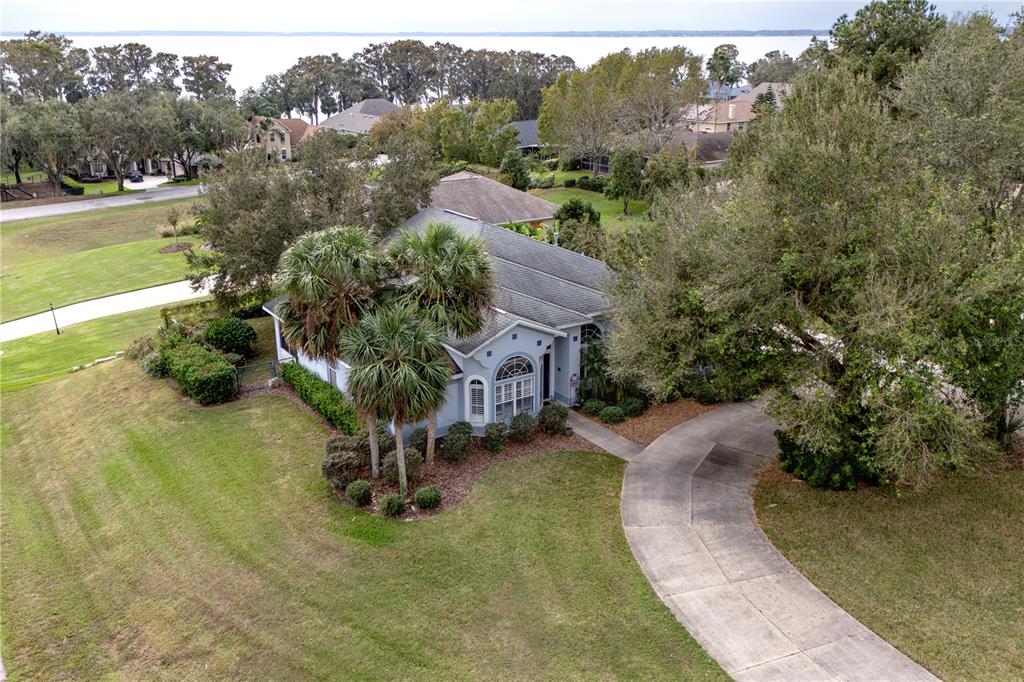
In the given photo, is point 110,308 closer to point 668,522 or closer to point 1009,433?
point 668,522

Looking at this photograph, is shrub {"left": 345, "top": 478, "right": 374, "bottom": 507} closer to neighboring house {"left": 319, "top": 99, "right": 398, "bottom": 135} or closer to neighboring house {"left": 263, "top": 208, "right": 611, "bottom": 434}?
neighboring house {"left": 263, "top": 208, "right": 611, "bottom": 434}

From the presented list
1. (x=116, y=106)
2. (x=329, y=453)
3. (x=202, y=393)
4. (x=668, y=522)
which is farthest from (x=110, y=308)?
(x=116, y=106)

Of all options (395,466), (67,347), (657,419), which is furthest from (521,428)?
(67,347)

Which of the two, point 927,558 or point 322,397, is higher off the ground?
point 322,397

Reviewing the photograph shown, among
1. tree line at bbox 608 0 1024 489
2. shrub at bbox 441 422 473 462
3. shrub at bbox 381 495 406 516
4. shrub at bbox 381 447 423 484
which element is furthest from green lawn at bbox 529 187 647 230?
shrub at bbox 381 495 406 516

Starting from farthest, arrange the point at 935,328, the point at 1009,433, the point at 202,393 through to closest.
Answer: the point at 202,393, the point at 1009,433, the point at 935,328

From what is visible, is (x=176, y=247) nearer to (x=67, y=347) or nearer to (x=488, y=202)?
(x=67, y=347)
